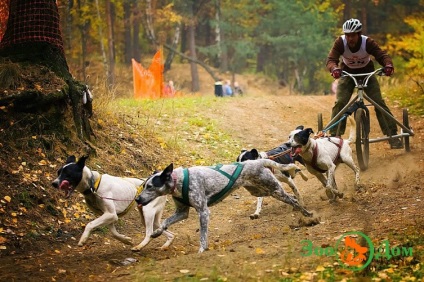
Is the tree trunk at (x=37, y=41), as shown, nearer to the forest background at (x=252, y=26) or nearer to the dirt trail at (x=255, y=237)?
the dirt trail at (x=255, y=237)

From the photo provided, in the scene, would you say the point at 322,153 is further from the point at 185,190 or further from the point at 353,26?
the point at 185,190

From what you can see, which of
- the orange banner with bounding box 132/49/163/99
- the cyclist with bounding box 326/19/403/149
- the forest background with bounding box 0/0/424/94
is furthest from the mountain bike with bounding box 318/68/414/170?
the forest background with bounding box 0/0/424/94

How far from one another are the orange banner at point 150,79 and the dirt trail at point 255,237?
13.0m

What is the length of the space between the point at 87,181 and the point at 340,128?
221 inches

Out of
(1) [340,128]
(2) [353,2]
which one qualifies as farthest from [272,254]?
(2) [353,2]

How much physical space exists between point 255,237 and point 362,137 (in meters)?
4.06

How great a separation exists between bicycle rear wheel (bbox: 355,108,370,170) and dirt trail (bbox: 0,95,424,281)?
282 mm

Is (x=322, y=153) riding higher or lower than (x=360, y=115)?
lower

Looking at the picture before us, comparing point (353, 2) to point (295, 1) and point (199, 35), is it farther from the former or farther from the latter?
point (199, 35)

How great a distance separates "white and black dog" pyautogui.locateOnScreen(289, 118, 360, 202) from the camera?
10078 millimetres

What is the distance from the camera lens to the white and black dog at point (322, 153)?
397 inches

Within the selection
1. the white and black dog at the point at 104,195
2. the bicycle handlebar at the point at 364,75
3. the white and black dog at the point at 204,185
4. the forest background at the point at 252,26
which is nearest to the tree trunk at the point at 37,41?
the white and black dog at the point at 104,195

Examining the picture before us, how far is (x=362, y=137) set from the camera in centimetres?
1212

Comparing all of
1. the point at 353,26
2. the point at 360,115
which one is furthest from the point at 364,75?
the point at 353,26
